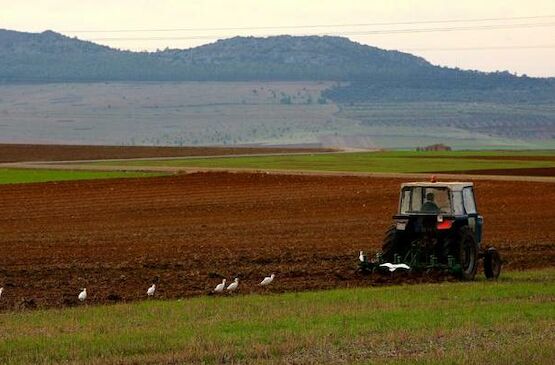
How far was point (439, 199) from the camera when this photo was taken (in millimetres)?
24344

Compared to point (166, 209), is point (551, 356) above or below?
above

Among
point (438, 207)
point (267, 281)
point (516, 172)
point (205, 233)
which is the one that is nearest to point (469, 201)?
point (438, 207)

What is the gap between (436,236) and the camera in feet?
79.2

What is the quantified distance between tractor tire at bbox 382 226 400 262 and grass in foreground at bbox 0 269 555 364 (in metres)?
2.48

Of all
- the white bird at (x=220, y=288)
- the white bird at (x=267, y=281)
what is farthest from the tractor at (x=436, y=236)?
the white bird at (x=220, y=288)

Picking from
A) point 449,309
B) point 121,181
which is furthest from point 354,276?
point 121,181

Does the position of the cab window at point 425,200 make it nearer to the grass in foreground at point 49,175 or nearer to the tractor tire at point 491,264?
the tractor tire at point 491,264

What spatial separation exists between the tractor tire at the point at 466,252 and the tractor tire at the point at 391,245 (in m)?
1.12

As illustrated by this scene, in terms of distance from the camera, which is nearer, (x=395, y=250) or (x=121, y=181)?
(x=395, y=250)

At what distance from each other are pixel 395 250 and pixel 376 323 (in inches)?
287

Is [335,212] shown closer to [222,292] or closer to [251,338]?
[222,292]

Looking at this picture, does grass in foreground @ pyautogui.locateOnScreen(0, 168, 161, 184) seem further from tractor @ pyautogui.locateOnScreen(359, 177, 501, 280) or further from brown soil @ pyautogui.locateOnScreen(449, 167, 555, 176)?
tractor @ pyautogui.locateOnScreen(359, 177, 501, 280)

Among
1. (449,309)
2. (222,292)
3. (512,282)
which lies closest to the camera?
(449,309)

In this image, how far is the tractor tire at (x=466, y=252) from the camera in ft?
77.8
